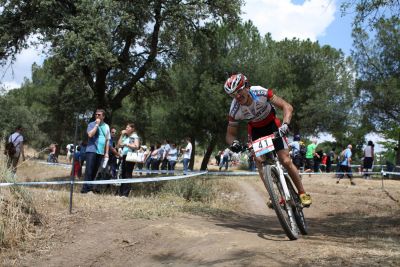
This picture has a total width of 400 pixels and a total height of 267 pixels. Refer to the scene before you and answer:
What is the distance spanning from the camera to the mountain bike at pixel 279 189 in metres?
5.58

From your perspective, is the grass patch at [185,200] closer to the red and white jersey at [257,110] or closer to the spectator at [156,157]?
the red and white jersey at [257,110]

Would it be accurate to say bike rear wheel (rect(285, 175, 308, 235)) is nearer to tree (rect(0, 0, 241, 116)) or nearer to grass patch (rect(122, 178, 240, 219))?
grass patch (rect(122, 178, 240, 219))

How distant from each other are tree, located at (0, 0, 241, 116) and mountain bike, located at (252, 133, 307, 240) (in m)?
11.9

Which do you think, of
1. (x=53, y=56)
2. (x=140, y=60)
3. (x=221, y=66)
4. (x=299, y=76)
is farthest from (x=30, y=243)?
(x=299, y=76)

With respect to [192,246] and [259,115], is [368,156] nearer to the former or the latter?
[259,115]

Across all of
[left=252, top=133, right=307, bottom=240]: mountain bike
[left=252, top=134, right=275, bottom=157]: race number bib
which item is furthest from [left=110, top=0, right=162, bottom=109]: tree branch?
[left=252, top=134, right=275, bottom=157]: race number bib

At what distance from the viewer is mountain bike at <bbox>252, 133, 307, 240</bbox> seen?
18.3 feet

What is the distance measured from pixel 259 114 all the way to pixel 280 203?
3.84 feet

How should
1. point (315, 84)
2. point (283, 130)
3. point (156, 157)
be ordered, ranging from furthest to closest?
point (315, 84) → point (156, 157) → point (283, 130)

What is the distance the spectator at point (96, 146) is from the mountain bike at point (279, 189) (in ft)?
14.4

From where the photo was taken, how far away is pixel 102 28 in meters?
17.0

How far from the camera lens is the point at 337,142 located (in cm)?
5828

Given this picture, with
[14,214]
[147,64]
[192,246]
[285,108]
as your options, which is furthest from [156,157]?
[192,246]

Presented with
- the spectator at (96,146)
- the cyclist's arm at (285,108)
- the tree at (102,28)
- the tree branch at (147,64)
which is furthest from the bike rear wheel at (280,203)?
the tree branch at (147,64)
